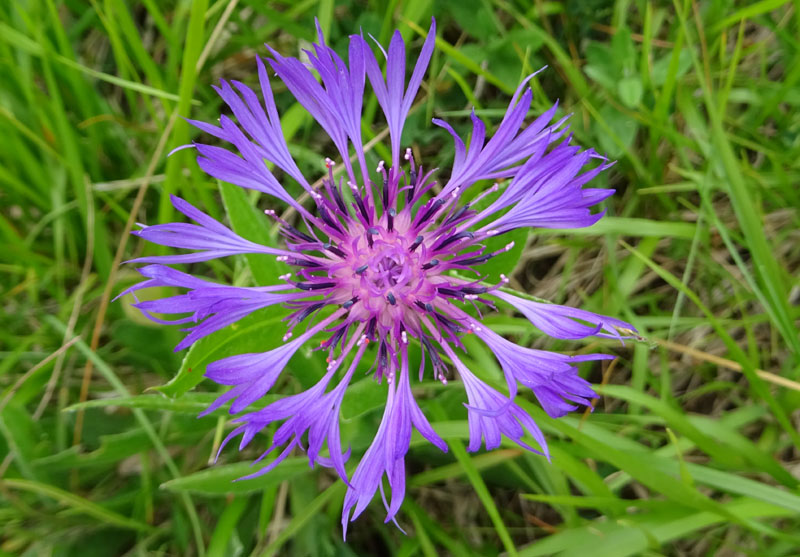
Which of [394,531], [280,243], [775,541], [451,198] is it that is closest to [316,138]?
[280,243]

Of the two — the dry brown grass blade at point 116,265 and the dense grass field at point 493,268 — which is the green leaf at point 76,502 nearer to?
the dense grass field at point 493,268

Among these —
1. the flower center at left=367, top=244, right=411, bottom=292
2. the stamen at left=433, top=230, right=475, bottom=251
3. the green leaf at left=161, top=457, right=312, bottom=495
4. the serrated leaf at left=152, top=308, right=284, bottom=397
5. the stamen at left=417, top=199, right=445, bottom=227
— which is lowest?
the green leaf at left=161, top=457, right=312, bottom=495

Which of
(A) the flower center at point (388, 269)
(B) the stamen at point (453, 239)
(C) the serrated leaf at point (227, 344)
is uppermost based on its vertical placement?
(B) the stamen at point (453, 239)

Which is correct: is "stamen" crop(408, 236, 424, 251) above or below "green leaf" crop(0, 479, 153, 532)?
above

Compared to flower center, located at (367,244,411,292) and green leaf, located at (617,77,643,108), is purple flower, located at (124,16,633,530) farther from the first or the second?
green leaf, located at (617,77,643,108)

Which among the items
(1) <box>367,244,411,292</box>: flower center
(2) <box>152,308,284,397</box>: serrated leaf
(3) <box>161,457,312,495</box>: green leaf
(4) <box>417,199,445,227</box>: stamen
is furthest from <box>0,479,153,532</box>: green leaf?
(4) <box>417,199,445,227</box>: stamen

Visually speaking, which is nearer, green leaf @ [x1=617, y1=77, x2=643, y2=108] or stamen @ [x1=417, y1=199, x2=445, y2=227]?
stamen @ [x1=417, y1=199, x2=445, y2=227]

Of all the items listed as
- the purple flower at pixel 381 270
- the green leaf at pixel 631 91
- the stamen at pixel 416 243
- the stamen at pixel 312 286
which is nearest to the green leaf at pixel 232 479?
the purple flower at pixel 381 270

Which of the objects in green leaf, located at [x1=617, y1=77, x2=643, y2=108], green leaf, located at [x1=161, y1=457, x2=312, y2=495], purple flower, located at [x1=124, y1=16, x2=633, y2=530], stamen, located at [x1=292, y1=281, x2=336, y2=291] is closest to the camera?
purple flower, located at [x1=124, y1=16, x2=633, y2=530]
